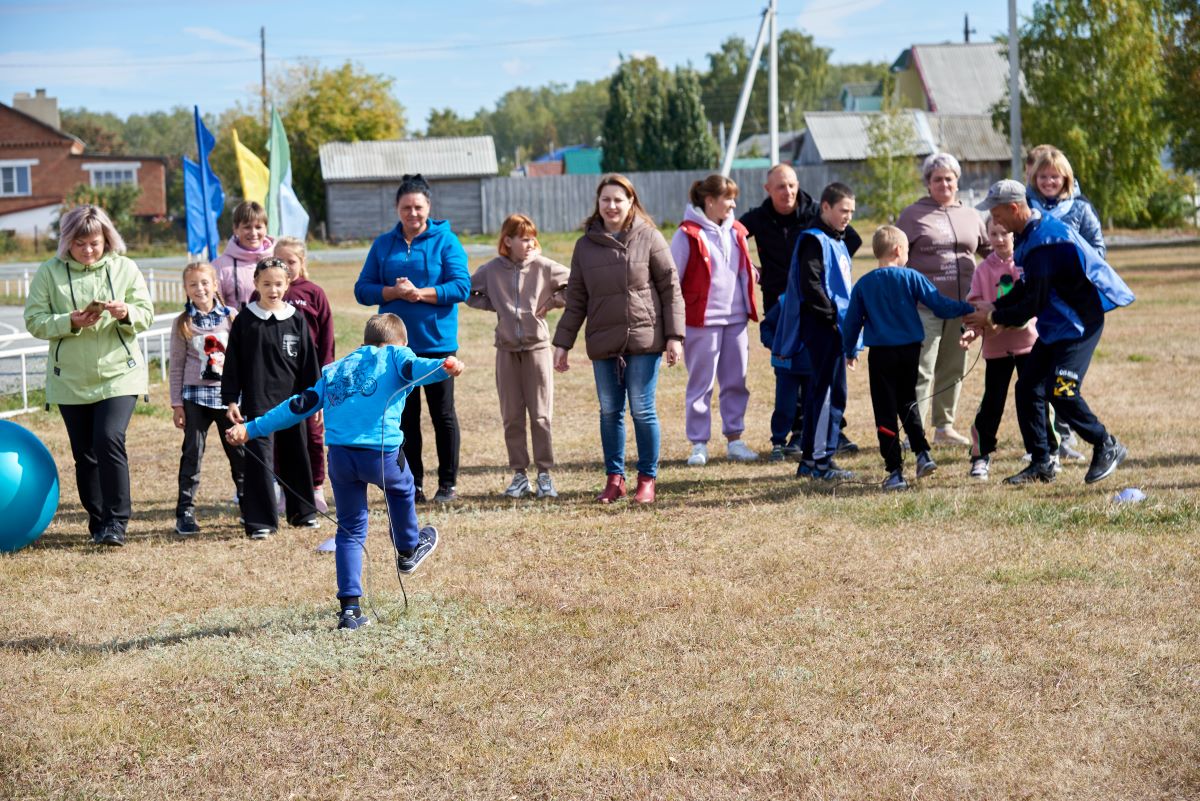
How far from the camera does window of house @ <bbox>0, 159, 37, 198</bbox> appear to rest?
6097 centimetres

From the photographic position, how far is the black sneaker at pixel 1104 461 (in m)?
8.30

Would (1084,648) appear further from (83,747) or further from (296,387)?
(296,387)

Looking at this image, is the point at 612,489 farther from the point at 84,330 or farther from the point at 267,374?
the point at 84,330

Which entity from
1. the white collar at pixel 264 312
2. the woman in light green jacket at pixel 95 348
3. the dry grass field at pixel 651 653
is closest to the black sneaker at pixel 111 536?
the woman in light green jacket at pixel 95 348

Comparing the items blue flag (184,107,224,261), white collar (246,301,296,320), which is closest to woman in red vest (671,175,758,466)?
white collar (246,301,296,320)

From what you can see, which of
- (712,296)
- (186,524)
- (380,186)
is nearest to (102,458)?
(186,524)

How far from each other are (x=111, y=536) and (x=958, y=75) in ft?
224

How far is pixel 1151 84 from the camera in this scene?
40625 mm

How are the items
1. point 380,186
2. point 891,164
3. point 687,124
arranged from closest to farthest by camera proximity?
1. point 891,164
2. point 380,186
3. point 687,124

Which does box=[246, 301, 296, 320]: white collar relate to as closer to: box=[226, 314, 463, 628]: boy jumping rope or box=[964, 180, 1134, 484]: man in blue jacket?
box=[226, 314, 463, 628]: boy jumping rope

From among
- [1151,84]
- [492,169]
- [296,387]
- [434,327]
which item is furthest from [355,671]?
[492,169]

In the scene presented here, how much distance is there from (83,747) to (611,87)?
62063 mm

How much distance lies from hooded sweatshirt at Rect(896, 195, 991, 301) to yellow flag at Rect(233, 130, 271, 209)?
39.5ft

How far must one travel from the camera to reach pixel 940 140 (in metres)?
54.3
